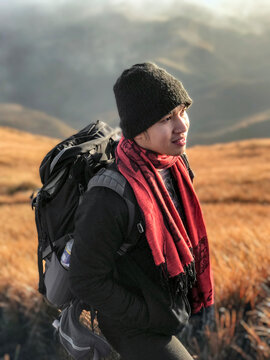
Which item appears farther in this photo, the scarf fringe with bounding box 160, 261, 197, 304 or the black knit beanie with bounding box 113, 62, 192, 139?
the scarf fringe with bounding box 160, 261, 197, 304

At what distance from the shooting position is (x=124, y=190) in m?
1.72

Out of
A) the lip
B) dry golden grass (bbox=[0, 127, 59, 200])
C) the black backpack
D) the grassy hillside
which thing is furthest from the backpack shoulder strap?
dry golden grass (bbox=[0, 127, 59, 200])

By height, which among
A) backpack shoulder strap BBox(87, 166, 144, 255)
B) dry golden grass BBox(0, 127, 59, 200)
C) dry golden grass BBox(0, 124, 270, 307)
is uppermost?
backpack shoulder strap BBox(87, 166, 144, 255)

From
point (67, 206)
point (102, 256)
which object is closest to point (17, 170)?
point (67, 206)

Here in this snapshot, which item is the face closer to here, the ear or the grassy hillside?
the ear

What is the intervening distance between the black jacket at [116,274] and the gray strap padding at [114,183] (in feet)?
0.06

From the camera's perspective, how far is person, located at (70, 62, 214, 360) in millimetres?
1698

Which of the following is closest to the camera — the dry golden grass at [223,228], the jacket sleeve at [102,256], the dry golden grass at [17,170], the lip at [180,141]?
the jacket sleeve at [102,256]

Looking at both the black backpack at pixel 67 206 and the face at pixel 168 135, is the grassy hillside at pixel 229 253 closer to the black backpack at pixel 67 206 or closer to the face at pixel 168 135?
the black backpack at pixel 67 206

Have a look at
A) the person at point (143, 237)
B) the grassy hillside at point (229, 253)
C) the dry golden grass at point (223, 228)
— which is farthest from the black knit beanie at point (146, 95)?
the dry golden grass at point (223, 228)

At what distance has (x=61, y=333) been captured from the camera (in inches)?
81.7

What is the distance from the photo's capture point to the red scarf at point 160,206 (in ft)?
5.71

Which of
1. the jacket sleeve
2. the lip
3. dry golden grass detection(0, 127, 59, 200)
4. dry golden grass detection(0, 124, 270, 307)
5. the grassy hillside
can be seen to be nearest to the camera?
the jacket sleeve

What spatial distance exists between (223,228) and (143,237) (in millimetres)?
3589
